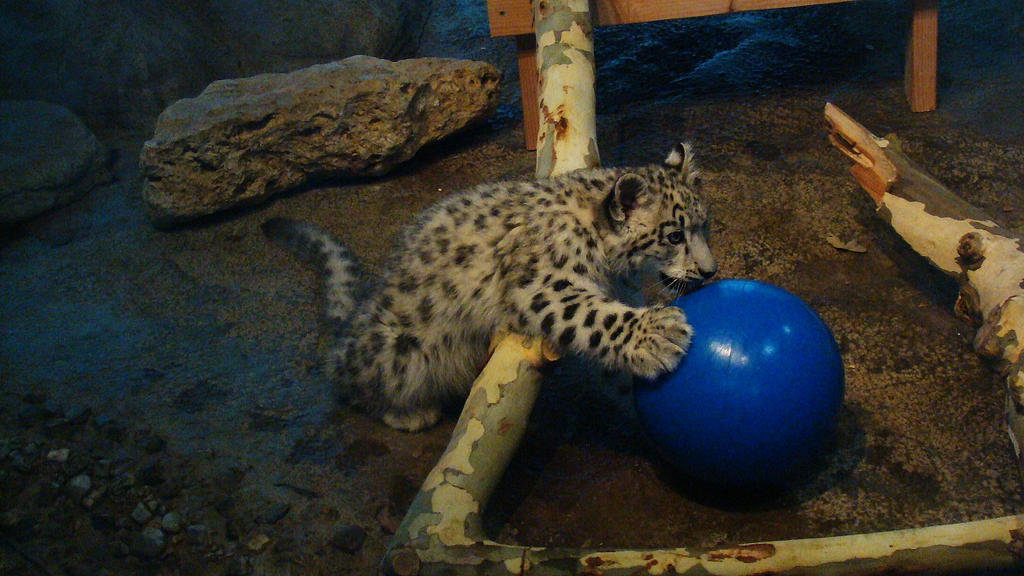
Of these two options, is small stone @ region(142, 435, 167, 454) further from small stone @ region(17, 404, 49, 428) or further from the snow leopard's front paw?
the snow leopard's front paw

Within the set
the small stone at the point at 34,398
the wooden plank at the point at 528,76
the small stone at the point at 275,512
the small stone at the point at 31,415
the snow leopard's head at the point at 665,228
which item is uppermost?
the wooden plank at the point at 528,76

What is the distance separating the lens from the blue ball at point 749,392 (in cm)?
313

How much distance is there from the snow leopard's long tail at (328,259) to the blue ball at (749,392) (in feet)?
6.16

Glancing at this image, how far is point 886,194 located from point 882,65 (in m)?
2.53

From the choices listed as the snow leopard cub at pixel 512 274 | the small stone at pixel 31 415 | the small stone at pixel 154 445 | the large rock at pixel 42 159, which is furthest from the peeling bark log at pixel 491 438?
the large rock at pixel 42 159

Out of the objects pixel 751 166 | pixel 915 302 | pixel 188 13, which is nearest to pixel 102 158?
pixel 188 13

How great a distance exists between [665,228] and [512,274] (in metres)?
0.75

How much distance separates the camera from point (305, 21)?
7609 millimetres

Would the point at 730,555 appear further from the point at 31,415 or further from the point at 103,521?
the point at 31,415

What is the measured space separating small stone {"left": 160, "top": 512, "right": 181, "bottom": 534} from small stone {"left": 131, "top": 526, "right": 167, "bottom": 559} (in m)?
0.02

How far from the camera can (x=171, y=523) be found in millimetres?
3152

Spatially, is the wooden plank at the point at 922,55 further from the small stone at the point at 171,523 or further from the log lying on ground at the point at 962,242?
the small stone at the point at 171,523

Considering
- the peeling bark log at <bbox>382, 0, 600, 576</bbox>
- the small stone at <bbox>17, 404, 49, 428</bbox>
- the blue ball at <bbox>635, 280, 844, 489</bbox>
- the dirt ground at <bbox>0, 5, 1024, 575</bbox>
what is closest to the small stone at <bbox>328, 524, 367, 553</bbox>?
the dirt ground at <bbox>0, 5, 1024, 575</bbox>

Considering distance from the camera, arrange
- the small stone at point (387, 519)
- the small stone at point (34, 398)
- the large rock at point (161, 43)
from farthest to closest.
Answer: the large rock at point (161, 43) < the small stone at point (34, 398) < the small stone at point (387, 519)
